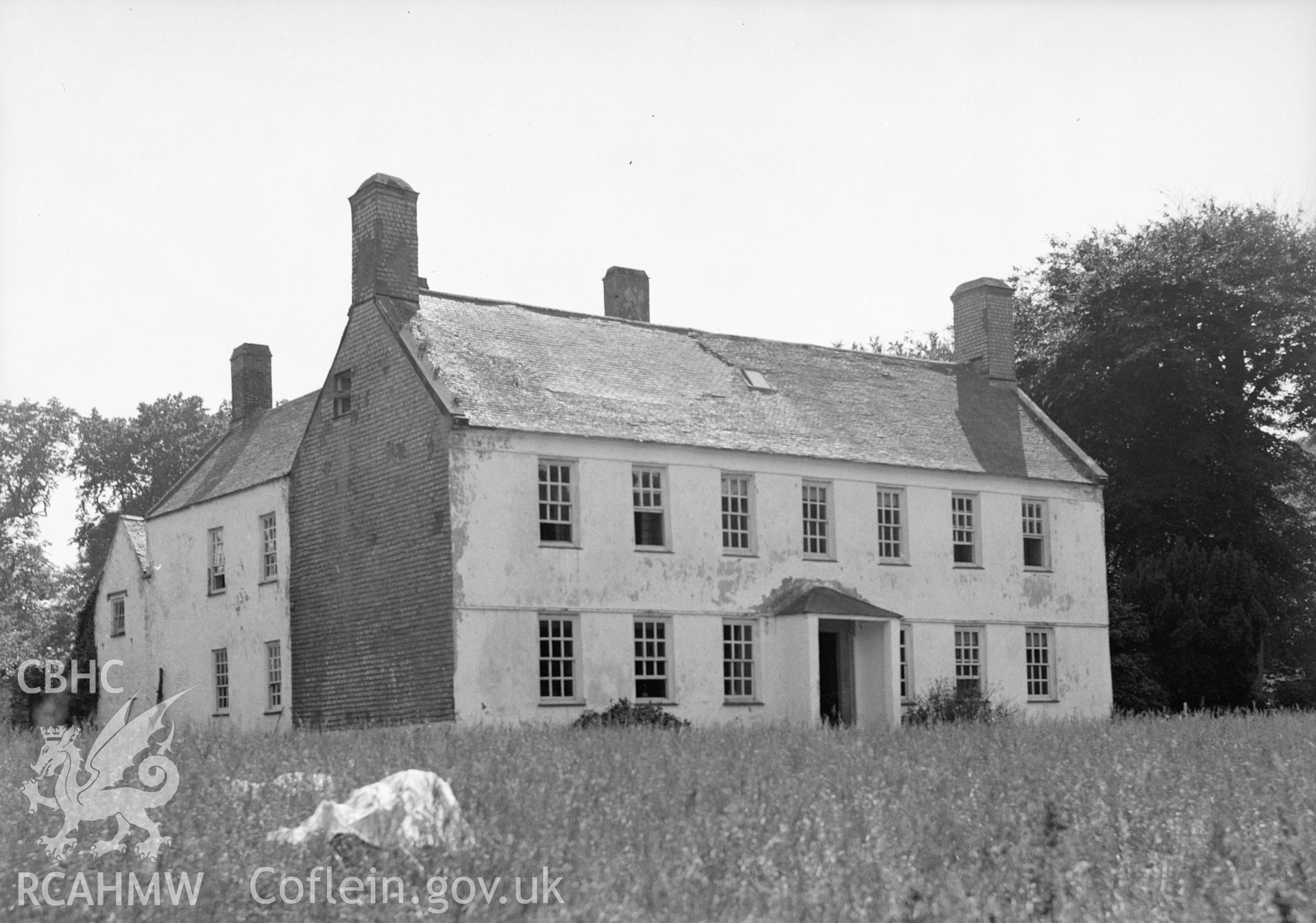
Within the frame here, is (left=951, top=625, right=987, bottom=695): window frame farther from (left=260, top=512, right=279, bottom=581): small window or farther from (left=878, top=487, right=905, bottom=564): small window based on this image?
(left=260, top=512, right=279, bottom=581): small window

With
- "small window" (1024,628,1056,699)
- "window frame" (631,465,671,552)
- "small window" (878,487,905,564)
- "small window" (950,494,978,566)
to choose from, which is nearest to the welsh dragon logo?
"window frame" (631,465,671,552)

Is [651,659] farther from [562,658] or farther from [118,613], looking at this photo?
[118,613]

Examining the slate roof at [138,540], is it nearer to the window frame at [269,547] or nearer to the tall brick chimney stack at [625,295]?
the window frame at [269,547]

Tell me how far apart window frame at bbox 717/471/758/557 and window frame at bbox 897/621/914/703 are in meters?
3.80

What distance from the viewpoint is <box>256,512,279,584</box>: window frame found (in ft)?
104

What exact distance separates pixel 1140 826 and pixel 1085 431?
35045 millimetres

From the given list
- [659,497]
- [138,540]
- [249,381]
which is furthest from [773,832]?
[249,381]

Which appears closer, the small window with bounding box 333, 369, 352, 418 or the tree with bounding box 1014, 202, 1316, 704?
the small window with bounding box 333, 369, 352, 418

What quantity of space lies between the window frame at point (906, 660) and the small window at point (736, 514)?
3.90m

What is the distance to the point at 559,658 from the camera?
26750mm

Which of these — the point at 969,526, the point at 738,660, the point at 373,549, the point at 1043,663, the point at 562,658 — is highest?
the point at 969,526

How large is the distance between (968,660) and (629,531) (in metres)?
8.80

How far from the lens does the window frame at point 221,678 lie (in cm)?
3294

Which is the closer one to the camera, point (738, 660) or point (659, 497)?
point (659, 497)
